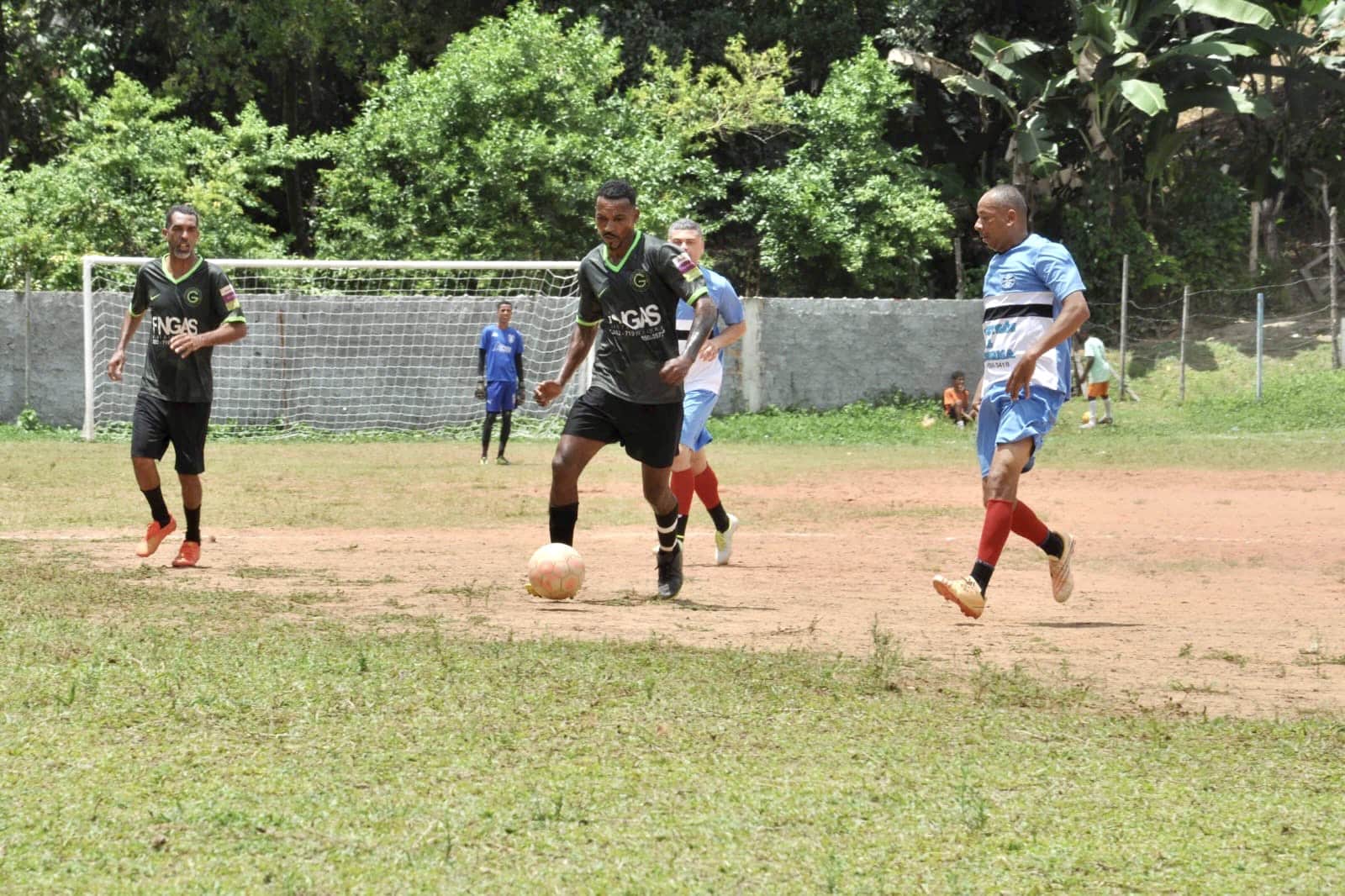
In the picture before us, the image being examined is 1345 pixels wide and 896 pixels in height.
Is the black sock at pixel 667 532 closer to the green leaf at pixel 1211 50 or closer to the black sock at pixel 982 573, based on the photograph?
the black sock at pixel 982 573

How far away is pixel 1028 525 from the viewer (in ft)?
27.3

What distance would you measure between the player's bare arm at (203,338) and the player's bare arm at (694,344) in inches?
114

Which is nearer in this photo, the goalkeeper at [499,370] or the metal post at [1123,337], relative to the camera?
the goalkeeper at [499,370]

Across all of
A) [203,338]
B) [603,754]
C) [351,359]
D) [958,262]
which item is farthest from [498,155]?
[603,754]

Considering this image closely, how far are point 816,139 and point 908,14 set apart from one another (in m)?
3.20

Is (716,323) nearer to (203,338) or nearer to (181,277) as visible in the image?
(203,338)

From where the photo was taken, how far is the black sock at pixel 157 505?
385 inches

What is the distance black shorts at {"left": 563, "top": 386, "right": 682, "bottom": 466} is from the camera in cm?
812

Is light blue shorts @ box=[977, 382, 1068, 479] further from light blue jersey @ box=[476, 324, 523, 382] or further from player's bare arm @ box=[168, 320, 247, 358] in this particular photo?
light blue jersey @ box=[476, 324, 523, 382]

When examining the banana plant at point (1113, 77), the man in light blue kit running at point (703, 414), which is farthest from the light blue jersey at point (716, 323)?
the banana plant at point (1113, 77)

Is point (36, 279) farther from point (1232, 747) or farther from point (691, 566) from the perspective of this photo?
point (1232, 747)

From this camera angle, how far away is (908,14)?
30.7m

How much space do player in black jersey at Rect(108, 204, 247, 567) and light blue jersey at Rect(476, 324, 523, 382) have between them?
9.60 metres

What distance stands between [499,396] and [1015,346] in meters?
12.2
